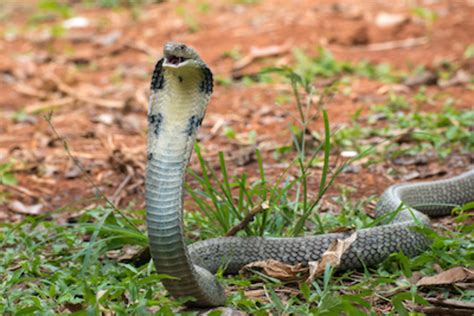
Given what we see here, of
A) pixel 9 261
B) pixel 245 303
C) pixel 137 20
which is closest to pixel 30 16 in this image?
pixel 137 20

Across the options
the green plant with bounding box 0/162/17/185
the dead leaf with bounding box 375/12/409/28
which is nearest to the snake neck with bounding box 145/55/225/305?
the green plant with bounding box 0/162/17/185

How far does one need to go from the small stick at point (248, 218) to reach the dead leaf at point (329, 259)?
368 millimetres

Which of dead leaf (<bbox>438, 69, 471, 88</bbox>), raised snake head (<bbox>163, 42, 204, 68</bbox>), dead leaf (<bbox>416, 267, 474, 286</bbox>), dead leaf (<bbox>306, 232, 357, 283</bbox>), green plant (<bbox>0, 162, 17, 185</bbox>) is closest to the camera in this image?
raised snake head (<bbox>163, 42, 204, 68</bbox>)

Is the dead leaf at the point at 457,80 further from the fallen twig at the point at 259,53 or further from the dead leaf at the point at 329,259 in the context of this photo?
the dead leaf at the point at 329,259

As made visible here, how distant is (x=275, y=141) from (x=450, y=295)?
3.03 meters

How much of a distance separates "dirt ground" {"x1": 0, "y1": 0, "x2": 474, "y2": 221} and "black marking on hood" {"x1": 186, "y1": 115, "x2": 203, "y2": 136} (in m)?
1.32

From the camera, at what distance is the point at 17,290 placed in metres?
3.74

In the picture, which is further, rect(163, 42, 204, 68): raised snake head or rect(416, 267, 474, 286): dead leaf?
rect(416, 267, 474, 286): dead leaf

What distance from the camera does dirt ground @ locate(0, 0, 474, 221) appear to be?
588 centimetres

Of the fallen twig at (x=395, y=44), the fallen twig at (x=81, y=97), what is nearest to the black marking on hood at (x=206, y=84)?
the fallen twig at (x=81, y=97)

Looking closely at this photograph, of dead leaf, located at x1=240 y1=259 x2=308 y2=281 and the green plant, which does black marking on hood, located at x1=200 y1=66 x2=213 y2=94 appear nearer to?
dead leaf, located at x1=240 y1=259 x2=308 y2=281

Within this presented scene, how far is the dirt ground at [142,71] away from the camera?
5.88 meters

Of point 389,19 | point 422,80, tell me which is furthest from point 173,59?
point 389,19

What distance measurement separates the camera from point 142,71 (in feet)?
31.7
